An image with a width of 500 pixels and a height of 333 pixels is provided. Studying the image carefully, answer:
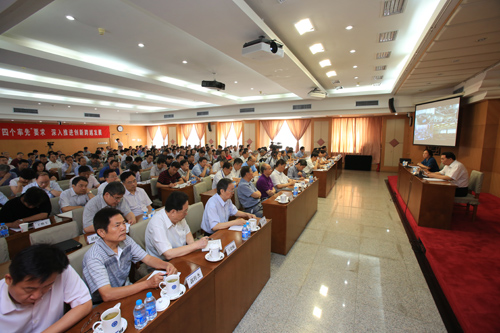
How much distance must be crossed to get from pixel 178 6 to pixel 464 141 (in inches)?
325

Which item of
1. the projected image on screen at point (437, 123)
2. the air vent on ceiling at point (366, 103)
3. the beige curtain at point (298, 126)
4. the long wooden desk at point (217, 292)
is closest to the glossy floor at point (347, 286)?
the long wooden desk at point (217, 292)

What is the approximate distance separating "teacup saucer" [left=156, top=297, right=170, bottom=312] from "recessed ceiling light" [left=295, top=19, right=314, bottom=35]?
13.1 feet

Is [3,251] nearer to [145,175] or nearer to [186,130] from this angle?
[145,175]

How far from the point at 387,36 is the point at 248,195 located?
387cm

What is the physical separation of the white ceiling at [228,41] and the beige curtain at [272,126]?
511 centimetres

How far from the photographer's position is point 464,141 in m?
6.50

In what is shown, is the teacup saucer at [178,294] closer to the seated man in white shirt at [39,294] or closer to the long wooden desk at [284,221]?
the seated man in white shirt at [39,294]

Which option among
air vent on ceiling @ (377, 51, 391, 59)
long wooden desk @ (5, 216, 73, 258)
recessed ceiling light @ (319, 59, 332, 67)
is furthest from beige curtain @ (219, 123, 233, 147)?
long wooden desk @ (5, 216, 73, 258)

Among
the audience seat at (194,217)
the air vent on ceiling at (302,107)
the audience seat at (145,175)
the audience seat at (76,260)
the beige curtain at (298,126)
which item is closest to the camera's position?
the audience seat at (76,260)

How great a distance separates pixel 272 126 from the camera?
12695 millimetres

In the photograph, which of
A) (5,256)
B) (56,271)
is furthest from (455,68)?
(5,256)

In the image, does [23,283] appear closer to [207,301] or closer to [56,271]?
[56,271]

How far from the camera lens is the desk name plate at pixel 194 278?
1.41 metres

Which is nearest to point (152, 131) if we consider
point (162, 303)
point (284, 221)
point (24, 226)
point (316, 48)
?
point (316, 48)
